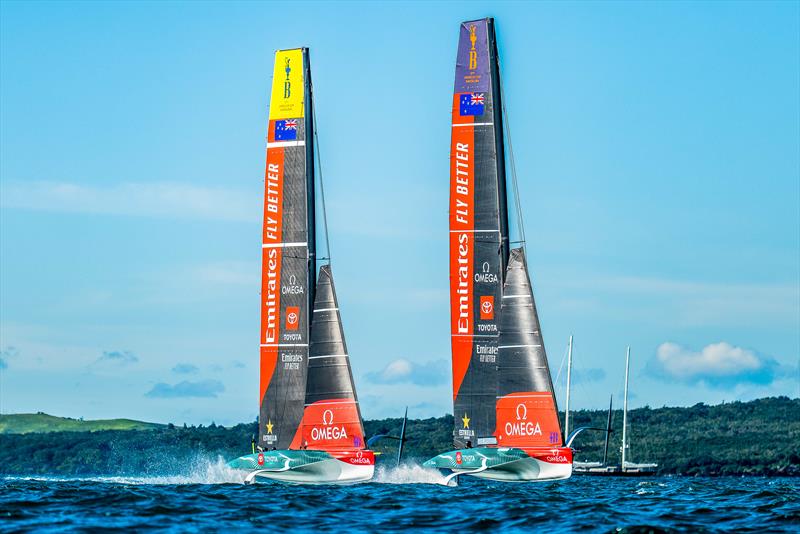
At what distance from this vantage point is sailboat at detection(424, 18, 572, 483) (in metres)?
45.7

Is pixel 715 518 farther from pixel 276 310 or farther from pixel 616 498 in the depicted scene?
pixel 276 310

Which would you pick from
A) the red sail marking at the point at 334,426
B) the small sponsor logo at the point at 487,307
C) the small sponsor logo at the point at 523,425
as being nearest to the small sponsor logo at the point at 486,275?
the small sponsor logo at the point at 487,307

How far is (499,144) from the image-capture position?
160 feet

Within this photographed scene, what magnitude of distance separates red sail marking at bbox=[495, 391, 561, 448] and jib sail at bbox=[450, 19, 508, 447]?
73.7 inches

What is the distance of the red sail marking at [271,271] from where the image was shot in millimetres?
48344

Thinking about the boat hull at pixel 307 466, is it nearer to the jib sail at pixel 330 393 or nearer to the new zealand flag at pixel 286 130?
the jib sail at pixel 330 393

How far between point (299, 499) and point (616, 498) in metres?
10.7

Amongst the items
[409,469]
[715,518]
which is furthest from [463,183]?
[715,518]

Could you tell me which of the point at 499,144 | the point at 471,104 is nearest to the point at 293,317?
the point at 499,144

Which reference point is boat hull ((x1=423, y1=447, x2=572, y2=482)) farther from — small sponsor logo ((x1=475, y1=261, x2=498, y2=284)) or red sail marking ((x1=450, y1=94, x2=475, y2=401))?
small sponsor logo ((x1=475, y1=261, x2=498, y2=284))

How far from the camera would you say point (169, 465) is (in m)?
147

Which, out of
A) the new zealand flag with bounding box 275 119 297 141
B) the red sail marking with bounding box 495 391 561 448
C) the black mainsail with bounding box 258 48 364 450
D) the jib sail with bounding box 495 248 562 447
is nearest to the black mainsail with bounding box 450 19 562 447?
the jib sail with bounding box 495 248 562 447

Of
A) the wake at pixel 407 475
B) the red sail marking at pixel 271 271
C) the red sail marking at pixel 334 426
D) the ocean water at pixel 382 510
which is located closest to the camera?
the ocean water at pixel 382 510

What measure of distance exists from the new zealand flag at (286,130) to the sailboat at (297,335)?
4 centimetres
